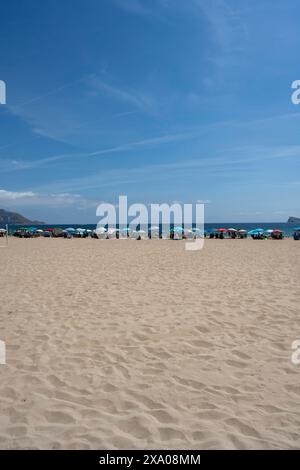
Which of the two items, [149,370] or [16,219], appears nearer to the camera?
[149,370]

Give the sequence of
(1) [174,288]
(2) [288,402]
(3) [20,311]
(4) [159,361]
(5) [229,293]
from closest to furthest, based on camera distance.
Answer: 1. (2) [288,402]
2. (4) [159,361]
3. (3) [20,311]
4. (5) [229,293]
5. (1) [174,288]

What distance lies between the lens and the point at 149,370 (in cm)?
360

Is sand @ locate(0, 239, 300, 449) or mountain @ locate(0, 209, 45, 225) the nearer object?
sand @ locate(0, 239, 300, 449)

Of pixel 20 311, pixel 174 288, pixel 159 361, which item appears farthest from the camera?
pixel 174 288

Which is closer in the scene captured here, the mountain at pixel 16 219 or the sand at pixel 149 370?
the sand at pixel 149 370

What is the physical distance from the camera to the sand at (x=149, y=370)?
259 centimetres

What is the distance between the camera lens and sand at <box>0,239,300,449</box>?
2.59 m

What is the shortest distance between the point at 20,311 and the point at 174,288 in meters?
3.71

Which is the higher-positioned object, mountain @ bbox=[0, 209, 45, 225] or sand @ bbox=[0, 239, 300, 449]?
mountain @ bbox=[0, 209, 45, 225]

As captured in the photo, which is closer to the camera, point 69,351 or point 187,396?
point 187,396

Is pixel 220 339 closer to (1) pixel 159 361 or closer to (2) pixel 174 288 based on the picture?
(1) pixel 159 361

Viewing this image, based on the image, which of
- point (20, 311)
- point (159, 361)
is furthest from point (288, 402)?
point (20, 311)

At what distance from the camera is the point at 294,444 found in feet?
8.11

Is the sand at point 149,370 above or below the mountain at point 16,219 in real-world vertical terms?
below
